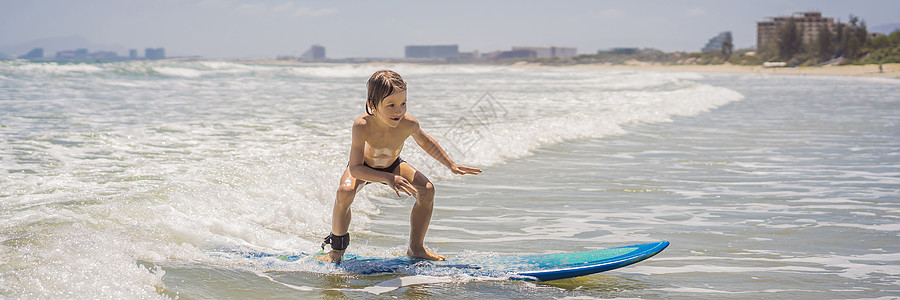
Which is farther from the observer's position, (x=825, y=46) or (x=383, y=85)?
(x=825, y=46)

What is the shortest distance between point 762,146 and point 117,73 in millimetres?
35042

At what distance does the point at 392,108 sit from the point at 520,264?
4.03 feet

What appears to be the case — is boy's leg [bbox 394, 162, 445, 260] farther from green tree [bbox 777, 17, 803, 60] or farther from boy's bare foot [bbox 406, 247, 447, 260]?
green tree [bbox 777, 17, 803, 60]

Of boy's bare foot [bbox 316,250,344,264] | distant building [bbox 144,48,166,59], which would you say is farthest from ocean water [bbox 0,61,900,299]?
distant building [bbox 144,48,166,59]

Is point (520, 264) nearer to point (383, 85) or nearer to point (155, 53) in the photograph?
point (383, 85)

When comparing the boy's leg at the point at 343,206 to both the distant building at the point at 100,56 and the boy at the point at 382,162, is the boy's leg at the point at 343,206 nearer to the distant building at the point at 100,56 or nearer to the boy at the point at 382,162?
the boy at the point at 382,162

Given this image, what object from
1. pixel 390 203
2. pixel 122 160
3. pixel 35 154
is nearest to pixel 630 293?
pixel 390 203

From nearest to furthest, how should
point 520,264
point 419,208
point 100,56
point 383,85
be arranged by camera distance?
1. point 383,85
2. point 419,208
3. point 520,264
4. point 100,56

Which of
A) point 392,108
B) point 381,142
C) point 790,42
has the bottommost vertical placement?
point 381,142

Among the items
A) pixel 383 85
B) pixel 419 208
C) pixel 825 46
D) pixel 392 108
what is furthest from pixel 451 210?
pixel 825 46

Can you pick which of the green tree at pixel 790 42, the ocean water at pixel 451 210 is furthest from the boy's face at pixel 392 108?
the green tree at pixel 790 42

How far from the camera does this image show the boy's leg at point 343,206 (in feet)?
13.1

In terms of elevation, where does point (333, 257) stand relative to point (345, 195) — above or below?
below

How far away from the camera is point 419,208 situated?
4.05m
